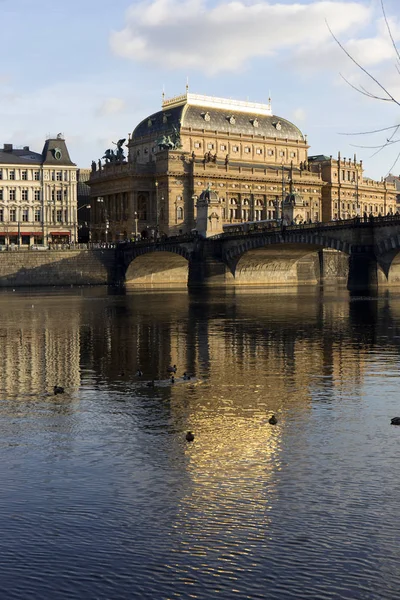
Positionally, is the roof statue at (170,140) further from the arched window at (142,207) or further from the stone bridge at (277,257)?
the stone bridge at (277,257)

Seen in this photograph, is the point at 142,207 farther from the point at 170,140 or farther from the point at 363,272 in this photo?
the point at 363,272

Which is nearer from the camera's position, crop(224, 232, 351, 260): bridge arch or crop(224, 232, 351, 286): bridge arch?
crop(224, 232, 351, 260): bridge arch

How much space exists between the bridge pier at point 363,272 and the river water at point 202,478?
64765 mm

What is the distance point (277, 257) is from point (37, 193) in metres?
62.9

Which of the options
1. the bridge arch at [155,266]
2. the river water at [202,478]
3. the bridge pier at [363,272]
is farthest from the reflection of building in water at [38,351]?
the bridge arch at [155,266]

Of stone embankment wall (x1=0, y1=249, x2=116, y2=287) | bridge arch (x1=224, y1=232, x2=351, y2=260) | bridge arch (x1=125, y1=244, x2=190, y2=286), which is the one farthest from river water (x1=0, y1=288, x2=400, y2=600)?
stone embankment wall (x1=0, y1=249, x2=116, y2=287)

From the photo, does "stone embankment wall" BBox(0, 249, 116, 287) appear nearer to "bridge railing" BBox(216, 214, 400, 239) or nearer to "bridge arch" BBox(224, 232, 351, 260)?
"bridge arch" BBox(224, 232, 351, 260)

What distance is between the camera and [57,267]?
152750 millimetres

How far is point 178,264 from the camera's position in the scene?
160 metres

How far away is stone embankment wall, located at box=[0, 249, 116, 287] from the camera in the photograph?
149875 millimetres

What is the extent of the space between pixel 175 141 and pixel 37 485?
17628 centimetres

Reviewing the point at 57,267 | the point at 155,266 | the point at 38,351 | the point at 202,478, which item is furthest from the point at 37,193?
the point at 202,478

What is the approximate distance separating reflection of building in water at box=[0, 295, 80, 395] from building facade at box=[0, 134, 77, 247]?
102093mm

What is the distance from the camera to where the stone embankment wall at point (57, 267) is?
149875 millimetres
